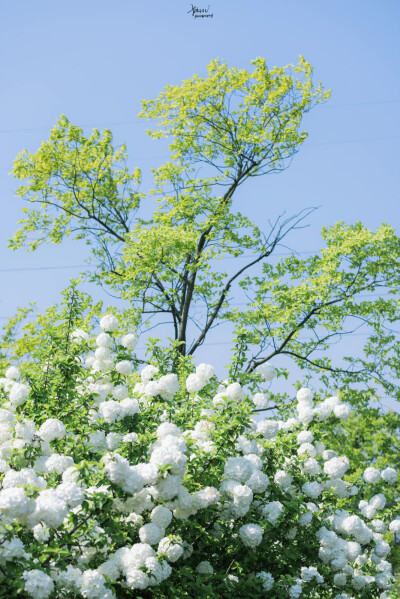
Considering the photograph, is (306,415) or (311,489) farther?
(306,415)

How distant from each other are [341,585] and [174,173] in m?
10.8

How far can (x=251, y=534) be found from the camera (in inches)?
191

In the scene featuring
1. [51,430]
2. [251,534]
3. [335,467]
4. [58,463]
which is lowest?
[251,534]

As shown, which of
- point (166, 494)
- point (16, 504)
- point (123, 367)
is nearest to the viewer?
point (16, 504)

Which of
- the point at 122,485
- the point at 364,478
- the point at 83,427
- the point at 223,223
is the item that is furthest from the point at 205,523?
the point at 223,223

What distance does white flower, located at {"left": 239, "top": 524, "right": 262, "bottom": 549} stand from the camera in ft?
15.9

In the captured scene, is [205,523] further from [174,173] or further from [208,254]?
[174,173]

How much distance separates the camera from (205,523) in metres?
5.14

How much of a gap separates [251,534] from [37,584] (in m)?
2.04

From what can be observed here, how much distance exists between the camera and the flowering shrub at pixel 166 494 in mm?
3715

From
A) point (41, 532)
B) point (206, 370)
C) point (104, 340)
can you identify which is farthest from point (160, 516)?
point (104, 340)

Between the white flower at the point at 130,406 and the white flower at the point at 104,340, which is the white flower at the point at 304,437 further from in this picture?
the white flower at the point at 104,340

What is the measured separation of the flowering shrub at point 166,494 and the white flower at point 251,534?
0.02 m

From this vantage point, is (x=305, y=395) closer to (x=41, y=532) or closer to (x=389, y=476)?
(x=389, y=476)
